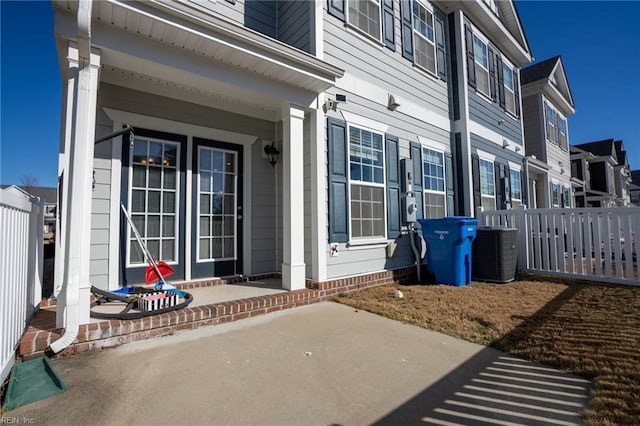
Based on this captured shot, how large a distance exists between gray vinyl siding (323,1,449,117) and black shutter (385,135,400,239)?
3.40 feet

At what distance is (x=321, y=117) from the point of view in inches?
165

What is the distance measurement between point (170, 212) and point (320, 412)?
10.7 feet

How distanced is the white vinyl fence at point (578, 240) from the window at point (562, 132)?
9398 millimetres

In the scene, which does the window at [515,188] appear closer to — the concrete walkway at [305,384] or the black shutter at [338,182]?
the black shutter at [338,182]

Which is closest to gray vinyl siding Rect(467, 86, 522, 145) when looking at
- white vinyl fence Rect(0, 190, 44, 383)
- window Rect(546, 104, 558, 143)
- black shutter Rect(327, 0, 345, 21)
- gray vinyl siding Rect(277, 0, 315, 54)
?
window Rect(546, 104, 558, 143)

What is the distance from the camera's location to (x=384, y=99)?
205 inches

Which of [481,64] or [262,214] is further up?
[481,64]

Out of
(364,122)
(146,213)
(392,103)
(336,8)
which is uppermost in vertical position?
(336,8)

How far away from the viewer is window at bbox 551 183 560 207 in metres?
11.5

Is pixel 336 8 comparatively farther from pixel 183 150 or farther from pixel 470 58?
pixel 470 58

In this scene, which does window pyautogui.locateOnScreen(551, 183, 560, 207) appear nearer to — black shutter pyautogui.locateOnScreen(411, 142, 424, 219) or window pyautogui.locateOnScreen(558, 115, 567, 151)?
window pyautogui.locateOnScreen(558, 115, 567, 151)

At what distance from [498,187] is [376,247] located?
17.0 ft

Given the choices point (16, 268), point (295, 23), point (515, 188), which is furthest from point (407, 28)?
point (16, 268)

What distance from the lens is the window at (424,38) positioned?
613cm
